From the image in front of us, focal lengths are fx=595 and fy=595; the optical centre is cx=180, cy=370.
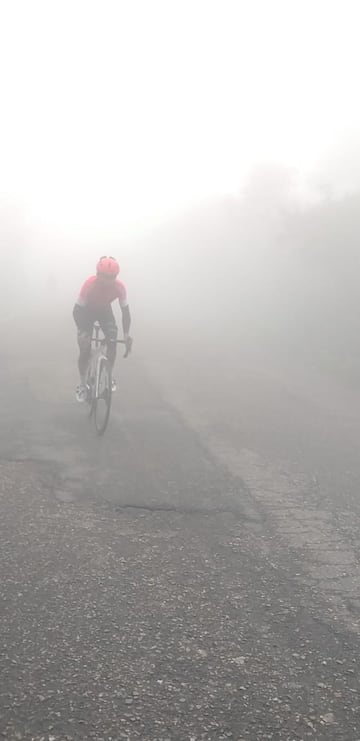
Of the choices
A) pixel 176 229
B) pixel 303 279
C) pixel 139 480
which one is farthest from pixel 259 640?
pixel 176 229

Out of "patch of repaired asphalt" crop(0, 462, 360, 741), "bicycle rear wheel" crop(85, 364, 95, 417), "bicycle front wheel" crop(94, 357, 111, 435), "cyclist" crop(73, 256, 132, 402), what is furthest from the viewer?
"bicycle rear wheel" crop(85, 364, 95, 417)

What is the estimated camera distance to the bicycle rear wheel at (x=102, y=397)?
7301 mm

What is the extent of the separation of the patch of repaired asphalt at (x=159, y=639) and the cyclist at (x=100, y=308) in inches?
137

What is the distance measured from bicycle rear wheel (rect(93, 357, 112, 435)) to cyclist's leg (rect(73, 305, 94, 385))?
574 mm

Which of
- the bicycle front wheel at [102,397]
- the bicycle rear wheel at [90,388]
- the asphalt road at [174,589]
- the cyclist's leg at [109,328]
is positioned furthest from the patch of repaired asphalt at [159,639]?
the cyclist's leg at [109,328]

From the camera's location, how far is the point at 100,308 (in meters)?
7.93

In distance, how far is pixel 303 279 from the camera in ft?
66.0

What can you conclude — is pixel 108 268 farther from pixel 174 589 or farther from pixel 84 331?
pixel 174 589

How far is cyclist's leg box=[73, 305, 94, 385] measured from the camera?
7953 millimetres

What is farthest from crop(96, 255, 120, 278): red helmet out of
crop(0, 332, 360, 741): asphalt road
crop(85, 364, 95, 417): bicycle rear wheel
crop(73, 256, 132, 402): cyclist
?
crop(0, 332, 360, 741): asphalt road

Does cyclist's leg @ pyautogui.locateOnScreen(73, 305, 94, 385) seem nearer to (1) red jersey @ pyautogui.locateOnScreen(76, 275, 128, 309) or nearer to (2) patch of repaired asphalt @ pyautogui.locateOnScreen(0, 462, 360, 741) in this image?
(1) red jersey @ pyautogui.locateOnScreen(76, 275, 128, 309)

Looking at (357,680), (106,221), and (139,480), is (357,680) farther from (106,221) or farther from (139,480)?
(106,221)

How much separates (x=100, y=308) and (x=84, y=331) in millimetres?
400

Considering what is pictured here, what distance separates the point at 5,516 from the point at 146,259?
158ft
